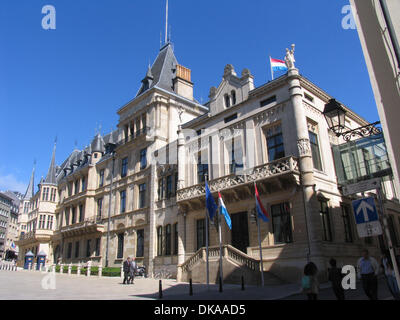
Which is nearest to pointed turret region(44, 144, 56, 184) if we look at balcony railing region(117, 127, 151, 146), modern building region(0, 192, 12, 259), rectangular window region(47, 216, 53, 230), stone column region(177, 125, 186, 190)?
rectangular window region(47, 216, 53, 230)

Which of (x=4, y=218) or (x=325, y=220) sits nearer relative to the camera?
(x=325, y=220)

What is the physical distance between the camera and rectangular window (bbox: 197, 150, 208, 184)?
2670 cm

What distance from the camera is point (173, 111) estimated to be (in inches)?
1355

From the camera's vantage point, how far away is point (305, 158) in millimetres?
19656

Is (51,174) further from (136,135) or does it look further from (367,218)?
(367,218)

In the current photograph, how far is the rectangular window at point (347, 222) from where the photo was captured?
21.4 metres

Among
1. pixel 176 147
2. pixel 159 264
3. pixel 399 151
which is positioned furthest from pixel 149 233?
pixel 399 151

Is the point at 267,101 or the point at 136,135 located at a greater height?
the point at 136,135

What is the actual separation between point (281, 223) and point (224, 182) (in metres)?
4.98

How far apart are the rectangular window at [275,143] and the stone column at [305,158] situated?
1728 millimetres

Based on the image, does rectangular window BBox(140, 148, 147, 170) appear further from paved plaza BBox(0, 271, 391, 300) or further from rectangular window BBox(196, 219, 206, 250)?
paved plaza BBox(0, 271, 391, 300)

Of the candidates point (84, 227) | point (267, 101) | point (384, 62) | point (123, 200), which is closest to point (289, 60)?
point (267, 101)

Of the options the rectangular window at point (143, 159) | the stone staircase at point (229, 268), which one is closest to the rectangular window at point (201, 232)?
the stone staircase at point (229, 268)

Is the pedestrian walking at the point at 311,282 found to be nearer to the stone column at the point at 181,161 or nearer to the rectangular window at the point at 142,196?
the stone column at the point at 181,161
